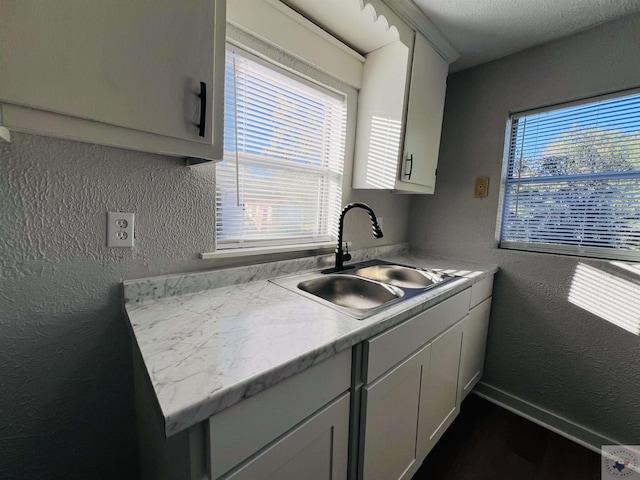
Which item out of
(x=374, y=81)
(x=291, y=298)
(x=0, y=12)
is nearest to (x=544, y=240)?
(x=374, y=81)

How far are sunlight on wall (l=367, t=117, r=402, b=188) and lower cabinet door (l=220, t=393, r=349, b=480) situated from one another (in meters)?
1.14

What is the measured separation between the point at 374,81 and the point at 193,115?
1.22m

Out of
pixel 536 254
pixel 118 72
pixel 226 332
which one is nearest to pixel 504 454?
pixel 536 254

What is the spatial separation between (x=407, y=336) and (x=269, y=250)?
0.71 metres

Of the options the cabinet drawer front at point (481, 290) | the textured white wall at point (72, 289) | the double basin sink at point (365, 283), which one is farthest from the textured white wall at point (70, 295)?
the cabinet drawer front at point (481, 290)

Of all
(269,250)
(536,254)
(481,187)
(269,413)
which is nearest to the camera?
(269,413)

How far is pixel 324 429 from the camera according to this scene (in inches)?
29.1

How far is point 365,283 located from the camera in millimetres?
1366

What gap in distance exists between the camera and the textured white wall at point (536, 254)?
55.4 inches

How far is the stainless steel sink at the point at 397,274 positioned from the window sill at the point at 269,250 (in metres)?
0.23

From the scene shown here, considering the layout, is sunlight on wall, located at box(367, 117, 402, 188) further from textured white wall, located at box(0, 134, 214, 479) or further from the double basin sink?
textured white wall, located at box(0, 134, 214, 479)

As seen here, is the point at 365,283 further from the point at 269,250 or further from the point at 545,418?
the point at 545,418

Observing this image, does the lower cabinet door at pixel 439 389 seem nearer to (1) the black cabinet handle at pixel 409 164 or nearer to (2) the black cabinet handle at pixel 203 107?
(1) the black cabinet handle at pixel 409 164

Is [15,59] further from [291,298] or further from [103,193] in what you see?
[291,298]
